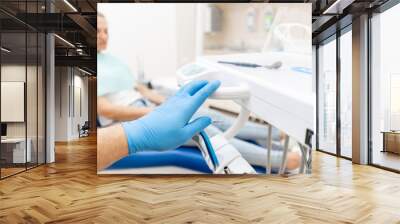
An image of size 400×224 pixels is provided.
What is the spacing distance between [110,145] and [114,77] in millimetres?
955

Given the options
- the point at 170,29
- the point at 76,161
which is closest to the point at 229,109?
the point at 170,29

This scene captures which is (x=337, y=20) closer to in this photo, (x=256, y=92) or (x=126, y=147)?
(x=256, y=92)

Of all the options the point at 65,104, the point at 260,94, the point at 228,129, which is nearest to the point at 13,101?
the point at 228,129

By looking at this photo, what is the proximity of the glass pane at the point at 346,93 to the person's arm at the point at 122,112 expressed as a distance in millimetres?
4669

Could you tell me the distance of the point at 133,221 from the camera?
3.58 meters

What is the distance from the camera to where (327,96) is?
9852 millimetres

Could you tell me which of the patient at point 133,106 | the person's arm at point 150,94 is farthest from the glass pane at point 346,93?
the person's arm at point 150,94

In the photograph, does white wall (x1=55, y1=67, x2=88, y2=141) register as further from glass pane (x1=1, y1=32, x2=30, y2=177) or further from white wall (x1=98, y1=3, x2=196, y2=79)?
white wall (x1=98, y1=3, x2=196, y2=79)

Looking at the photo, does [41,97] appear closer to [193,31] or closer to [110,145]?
[110,145]

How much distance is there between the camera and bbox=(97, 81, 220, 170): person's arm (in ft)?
18.2

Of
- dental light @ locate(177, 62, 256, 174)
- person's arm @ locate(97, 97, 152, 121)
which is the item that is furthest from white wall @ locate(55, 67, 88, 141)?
dental light @ locate(177, 62, 256, 174)

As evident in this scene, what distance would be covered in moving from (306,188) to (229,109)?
1472 millimetres

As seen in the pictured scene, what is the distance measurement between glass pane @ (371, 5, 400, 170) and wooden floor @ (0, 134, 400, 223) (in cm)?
60

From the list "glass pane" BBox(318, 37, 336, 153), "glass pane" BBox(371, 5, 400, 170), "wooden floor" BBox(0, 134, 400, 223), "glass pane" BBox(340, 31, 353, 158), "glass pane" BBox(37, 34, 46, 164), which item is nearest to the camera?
"wooden floor" BBox(0, 134, 400, 223)
